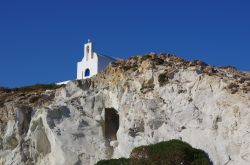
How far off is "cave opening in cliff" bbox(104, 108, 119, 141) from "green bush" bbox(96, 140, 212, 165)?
5.75 metres

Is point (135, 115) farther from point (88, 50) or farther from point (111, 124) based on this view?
point (88, 50)

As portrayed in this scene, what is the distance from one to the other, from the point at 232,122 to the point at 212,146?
120 centimetres

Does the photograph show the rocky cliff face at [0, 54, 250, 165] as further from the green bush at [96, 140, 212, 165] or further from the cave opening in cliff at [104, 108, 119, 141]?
the green bush at [96, 140, 212, 165]

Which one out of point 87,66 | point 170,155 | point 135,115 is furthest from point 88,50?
point 170,155

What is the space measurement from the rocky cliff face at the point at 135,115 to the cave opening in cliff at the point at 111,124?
45 millimetres

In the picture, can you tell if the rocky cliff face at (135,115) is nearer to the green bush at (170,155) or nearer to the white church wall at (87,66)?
the green bush at (170,155)

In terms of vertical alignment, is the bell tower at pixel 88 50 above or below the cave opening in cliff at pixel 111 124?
above

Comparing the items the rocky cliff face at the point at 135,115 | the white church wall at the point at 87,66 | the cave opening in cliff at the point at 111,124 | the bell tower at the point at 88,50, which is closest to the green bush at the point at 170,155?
the rocky cliff face at the point at 135,115

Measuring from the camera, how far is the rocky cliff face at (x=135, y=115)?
67.9 ft

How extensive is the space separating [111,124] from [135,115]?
8.65 ft

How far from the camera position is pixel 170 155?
63.9ft

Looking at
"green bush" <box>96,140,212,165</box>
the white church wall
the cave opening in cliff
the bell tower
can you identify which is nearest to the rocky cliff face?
the cave opening in cliff

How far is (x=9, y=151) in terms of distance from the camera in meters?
31.2

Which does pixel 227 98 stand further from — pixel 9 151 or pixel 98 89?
pixel 9 151
